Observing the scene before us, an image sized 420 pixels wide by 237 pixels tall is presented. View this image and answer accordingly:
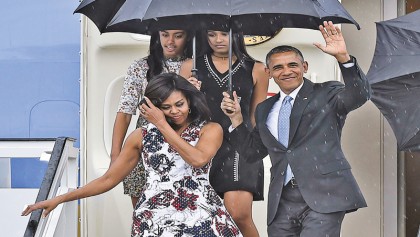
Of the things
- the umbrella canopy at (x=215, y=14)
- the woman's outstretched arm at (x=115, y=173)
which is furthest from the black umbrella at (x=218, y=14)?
the woman's outstretched arm at (x=115, y=173)

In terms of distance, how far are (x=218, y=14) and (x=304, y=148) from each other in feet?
2.78

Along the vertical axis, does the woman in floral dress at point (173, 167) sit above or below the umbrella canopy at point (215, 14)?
below

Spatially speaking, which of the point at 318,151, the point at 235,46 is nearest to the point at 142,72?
the point at 235,46

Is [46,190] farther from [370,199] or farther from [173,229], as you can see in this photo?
[370,199]

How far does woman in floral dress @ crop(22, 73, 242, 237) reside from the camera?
5836 millimetres

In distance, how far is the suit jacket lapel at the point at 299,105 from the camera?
6254 millimetres

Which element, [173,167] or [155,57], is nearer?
[173,167]

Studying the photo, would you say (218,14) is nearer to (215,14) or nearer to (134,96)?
(215,14)

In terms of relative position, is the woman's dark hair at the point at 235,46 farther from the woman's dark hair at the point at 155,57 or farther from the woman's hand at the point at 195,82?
the woman's hand at the point at 195,82

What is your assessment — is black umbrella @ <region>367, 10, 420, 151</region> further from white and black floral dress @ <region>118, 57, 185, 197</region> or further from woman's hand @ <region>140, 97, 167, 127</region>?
woman's hand @ <region>140, 97, 167, 127</region>

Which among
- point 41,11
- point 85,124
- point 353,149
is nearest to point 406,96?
point 353,149

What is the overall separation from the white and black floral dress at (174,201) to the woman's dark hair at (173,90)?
154 millimetres

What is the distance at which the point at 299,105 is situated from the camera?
6273mm

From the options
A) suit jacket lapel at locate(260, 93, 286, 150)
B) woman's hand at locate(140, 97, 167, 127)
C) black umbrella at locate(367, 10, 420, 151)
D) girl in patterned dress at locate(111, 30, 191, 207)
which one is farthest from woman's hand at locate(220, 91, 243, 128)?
black umbrella at locate(367, 10, 420, 151)
